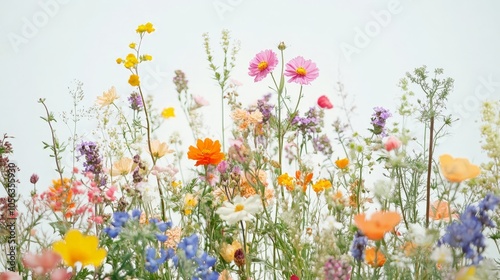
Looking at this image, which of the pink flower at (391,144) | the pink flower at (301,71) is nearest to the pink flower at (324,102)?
the pink flower at (301,71)

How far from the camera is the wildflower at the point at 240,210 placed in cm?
159

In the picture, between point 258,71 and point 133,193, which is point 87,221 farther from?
point 258,71

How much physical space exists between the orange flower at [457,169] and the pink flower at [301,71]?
1.16 meters

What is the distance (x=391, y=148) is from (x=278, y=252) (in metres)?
0.59

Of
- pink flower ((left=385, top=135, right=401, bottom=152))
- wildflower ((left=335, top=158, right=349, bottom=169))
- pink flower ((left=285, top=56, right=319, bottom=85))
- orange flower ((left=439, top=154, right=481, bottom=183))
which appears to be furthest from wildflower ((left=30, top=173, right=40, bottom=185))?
orange flower ((left=439, top=154, right=481, bottom=183))

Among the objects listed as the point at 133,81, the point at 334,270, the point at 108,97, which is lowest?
the point at 334,270

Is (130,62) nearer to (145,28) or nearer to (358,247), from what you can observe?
(145,28)

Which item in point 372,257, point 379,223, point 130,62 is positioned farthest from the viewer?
point 130,62

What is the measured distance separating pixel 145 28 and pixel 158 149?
555 millimetres

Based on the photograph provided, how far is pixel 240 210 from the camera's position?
1.64 m

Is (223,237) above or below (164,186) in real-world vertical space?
below

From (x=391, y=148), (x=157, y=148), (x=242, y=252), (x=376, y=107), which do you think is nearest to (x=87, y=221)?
(x=157, y=148)

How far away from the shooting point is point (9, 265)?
2066 mm

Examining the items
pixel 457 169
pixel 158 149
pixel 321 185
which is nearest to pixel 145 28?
pixel 158 149
